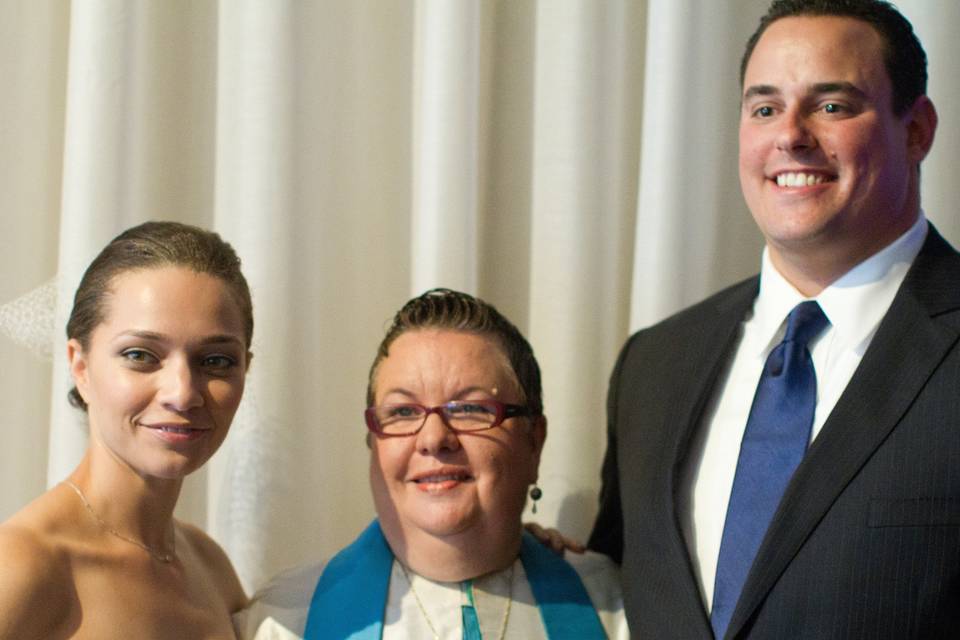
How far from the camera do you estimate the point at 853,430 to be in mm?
1640

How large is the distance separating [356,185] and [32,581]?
120 cm

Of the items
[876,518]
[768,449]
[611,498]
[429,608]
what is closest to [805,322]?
[768,449]

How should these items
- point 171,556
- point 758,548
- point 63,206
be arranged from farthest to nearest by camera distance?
point 63,206
point 171,556
point 758,548

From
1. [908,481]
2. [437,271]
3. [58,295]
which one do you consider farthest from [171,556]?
[908,481]

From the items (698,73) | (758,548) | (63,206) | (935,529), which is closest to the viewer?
(935,529)

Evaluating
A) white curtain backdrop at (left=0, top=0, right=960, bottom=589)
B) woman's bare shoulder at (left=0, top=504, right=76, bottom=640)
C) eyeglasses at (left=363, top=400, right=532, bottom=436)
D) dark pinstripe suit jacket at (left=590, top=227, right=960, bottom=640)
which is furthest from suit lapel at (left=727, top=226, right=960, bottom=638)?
woman's bare shoulder at (left=0, top=504, right=76, bottom=640)

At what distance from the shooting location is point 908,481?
1587 millimetres

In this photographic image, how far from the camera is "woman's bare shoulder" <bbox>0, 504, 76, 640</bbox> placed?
1478mm

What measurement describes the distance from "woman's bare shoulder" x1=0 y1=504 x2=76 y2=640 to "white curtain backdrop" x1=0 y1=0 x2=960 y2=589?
63 centimetres

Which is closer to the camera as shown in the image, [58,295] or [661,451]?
[661,451]

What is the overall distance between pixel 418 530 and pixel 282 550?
523 mm

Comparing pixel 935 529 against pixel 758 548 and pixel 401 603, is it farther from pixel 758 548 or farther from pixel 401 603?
pixel 401 603

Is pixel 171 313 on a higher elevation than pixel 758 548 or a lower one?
higher

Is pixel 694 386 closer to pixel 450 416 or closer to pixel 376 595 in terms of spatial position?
pixel 450 416
